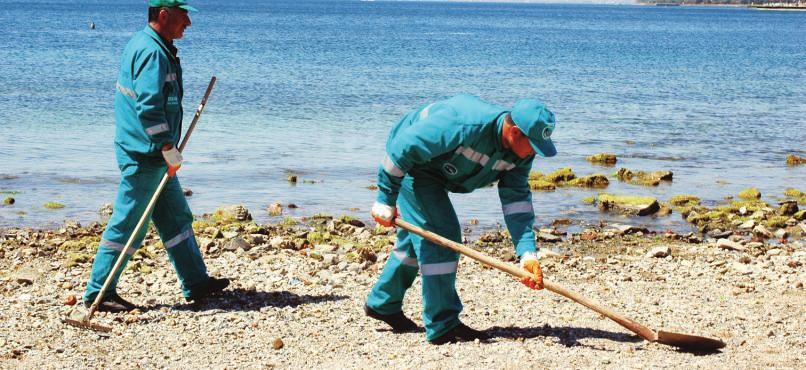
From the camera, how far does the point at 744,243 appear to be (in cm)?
1139

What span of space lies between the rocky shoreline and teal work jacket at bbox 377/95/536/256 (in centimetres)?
95

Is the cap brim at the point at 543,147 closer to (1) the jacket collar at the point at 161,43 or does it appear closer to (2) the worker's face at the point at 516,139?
(2) the worker's face at the point at 516,139

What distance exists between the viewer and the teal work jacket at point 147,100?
695cm

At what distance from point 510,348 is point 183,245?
8.30 feet

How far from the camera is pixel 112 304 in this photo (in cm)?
743

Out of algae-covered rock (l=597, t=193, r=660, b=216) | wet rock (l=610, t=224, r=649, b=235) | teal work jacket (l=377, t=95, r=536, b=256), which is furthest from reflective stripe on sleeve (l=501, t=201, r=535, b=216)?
algae-covered rock (l=597, t=193, r=660, b=216)

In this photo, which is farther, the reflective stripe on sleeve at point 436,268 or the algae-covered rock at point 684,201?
the algae-covered rock at point 684,201

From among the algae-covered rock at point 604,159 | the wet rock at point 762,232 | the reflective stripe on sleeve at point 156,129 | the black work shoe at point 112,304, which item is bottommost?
the algae-covered rock at point 604,159

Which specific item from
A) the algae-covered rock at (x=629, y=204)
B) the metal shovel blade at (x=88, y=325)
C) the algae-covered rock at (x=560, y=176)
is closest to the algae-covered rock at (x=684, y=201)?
the algae-covered rock at (x=629, y=204)

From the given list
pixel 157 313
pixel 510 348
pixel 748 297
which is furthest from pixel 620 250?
pixel 157 313

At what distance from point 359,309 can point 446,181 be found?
1.54 m

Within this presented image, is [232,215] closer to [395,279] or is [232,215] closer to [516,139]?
[395,279]

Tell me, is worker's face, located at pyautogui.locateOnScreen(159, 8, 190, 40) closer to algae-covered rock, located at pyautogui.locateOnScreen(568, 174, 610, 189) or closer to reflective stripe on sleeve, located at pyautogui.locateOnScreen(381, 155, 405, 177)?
reflective stripe on sleeve, located at pyautogui.locateOnScreen(381, 155, 405, 177)

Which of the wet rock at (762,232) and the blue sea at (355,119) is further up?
the wet rock at (762,232)
